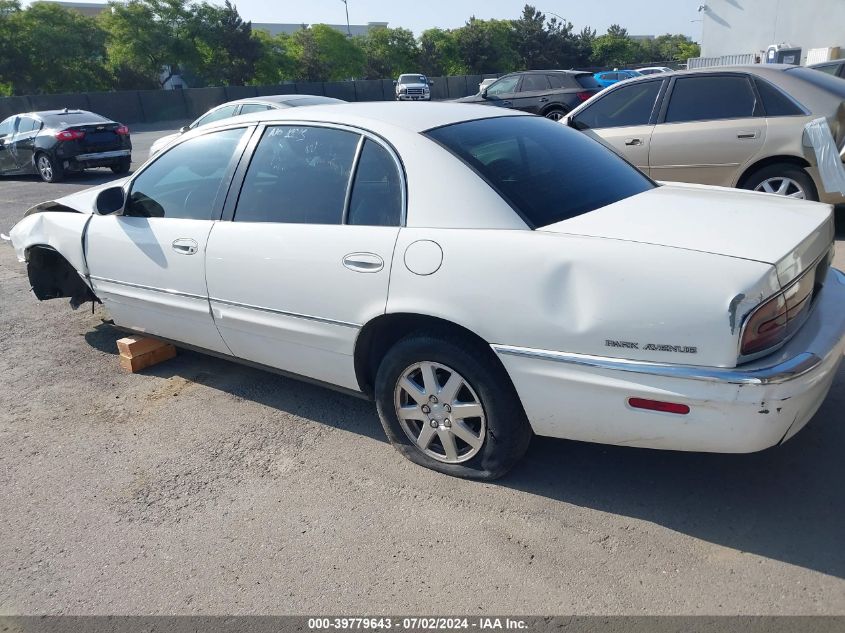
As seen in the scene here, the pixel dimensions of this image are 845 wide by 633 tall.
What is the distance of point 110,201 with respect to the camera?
427 centimetres

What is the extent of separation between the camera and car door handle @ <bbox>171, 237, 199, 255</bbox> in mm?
3842

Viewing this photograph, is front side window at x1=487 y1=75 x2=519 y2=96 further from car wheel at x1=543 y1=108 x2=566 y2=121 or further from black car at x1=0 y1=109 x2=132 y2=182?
black car at x1=0 y1=109 x2=132 y2=182

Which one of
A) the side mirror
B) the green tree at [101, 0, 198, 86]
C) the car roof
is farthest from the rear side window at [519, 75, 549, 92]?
the green tree at [101, 0, 198, 86]

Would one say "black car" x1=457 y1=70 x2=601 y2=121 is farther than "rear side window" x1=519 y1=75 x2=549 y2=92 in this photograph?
No

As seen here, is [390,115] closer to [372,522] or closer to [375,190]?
[375,190]

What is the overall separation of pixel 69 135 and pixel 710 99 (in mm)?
12718

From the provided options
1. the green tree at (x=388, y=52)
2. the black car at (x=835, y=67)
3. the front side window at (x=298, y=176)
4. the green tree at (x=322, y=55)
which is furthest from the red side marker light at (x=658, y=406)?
the green tree at (x=388, y=52)

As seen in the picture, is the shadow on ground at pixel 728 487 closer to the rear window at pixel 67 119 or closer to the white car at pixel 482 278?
the white car at pixel 482 278

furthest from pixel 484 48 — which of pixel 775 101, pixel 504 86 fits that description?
pixel 775 101

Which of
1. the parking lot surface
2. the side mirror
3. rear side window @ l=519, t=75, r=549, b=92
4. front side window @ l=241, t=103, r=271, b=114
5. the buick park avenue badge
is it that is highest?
rear side window @ l=519, t=75, r=549, b=92

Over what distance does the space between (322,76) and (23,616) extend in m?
58.2

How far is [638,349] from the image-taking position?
2500 millimetres

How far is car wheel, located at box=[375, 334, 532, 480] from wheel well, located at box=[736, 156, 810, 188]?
4831 millimetres

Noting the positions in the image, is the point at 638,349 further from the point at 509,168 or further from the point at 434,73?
the point at 434,73
